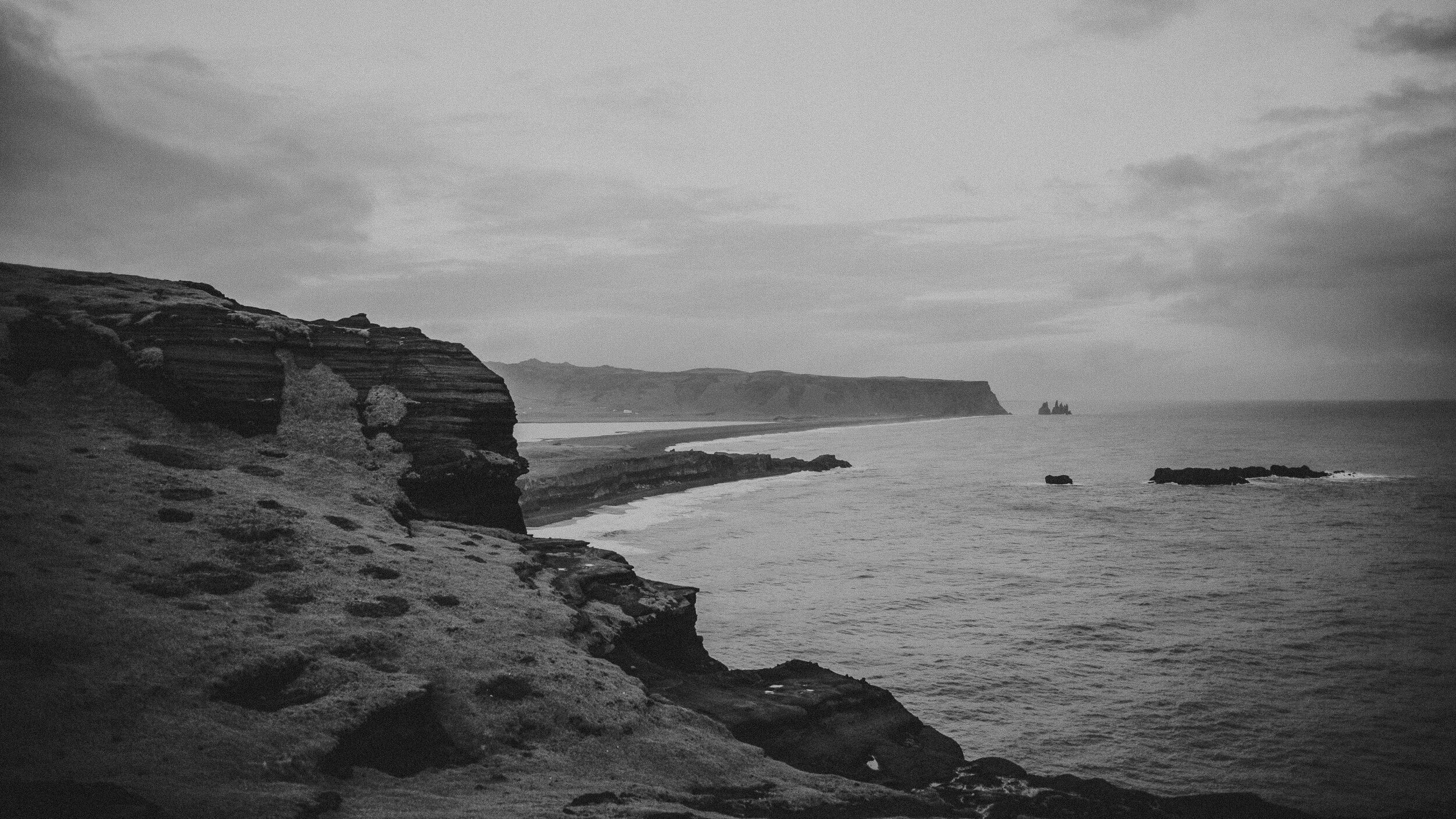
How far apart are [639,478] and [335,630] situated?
65.2 m

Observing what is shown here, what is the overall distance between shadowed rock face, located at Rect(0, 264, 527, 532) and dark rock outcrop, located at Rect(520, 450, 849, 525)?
30185mm

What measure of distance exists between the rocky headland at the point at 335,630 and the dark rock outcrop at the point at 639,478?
33.4 meters

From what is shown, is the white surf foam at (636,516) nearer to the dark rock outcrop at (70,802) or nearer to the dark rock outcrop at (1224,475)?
the dark rock outcrop at (70,802)

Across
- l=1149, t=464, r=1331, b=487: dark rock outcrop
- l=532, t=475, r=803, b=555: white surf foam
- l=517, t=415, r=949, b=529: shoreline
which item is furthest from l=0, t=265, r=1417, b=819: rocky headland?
l=1149, t=464, r=1331, b=487: dark rock outcrop

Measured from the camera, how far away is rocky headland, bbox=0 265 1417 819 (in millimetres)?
11891

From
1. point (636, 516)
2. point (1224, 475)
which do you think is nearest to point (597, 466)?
point (636, 516)

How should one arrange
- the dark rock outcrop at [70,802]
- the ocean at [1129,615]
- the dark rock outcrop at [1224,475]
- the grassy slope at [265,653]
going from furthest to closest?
1. the dark rock outcrop at [1224,475]
2. the ocean at [1129,615]
3. the grassy slope at [265,653]
4. the dark rock outcrop at [70,802]

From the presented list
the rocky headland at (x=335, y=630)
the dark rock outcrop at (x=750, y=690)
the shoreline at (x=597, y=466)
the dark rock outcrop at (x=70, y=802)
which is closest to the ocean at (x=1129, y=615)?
the shoreline at (x=597, y=466)

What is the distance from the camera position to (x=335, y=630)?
52.7 ft

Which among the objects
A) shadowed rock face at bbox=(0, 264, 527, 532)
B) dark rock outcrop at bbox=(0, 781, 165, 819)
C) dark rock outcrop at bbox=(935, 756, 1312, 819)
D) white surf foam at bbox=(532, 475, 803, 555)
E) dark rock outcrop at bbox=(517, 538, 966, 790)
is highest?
shadowed rock face at bbox=(0, 264, 527, 532)

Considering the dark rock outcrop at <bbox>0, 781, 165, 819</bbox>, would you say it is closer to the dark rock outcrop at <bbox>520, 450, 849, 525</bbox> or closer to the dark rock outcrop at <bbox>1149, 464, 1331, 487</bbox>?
the dark rock outcrop at <bbox>520, 450, 849, 525</bbox>

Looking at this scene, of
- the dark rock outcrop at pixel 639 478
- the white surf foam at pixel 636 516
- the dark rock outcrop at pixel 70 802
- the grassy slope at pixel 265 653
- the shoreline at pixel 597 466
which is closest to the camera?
the dark rock outcrop at pixel 70 802

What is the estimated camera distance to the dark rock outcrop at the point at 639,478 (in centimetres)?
6712

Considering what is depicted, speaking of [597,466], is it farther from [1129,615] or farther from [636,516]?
[1129,615]
